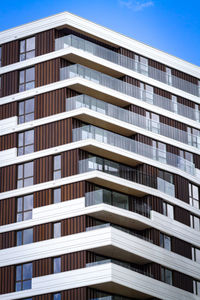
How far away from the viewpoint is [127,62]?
83.8 meters

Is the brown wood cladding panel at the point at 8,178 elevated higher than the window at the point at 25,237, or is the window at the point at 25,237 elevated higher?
the brown wood cladding panel at the point at 8,178

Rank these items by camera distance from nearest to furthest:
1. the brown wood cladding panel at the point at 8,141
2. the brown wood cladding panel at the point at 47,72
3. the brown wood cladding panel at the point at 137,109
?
1. the brown wood cladding panel at the point at 8,141
2. the brown wood cladding panel at the point at 47,72
3. the brown wood cladding panel at the point at 137,109

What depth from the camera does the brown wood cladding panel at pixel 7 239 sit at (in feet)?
245

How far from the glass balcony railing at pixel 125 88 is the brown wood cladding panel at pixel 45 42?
8.83ft

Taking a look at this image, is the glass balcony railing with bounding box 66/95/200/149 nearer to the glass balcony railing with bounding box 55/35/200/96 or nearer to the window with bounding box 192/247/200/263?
the glass balcony railing with bounding box 55/35/200/96

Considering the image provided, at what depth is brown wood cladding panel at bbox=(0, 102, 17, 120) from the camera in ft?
261

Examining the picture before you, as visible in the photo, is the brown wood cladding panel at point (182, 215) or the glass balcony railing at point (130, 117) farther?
the brown wood cladding panel at point (182, 215)

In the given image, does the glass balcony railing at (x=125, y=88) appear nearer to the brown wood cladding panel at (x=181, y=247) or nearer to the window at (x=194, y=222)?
the window at (x=194, y=222)

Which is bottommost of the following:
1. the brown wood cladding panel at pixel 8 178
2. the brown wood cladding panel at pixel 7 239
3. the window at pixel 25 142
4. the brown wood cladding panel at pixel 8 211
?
the brown wood cladding panel at pixel 7 239

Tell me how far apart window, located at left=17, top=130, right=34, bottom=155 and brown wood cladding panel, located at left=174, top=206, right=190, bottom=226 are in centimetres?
1466

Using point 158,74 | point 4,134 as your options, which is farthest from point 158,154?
point 4,134

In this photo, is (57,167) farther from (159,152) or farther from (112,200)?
(159,152)

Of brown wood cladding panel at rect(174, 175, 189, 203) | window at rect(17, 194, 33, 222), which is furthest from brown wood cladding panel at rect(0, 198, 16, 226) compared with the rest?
brown wood cladding panel at rect(174, 175, 189, 203)

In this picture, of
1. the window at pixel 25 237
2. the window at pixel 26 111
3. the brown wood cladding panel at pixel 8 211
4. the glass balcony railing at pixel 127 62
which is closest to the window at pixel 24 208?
the brown wood cladding panel at pixel 8 211
